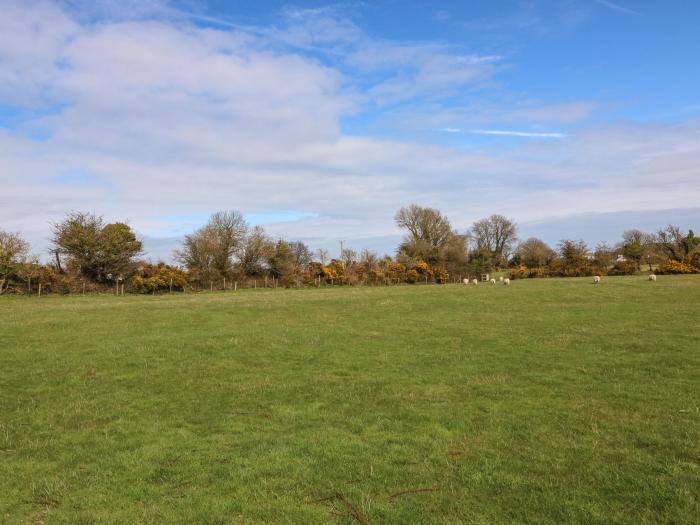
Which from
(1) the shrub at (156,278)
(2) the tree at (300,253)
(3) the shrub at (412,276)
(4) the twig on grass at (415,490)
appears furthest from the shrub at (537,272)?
(4) the twig on grass at (415,490)

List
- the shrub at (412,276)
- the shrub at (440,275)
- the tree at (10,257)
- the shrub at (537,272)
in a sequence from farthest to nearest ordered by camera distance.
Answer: the shrub at (440,275) < the shrub at (537,272) < the shrub at (412,276) < the tree at (10,257)

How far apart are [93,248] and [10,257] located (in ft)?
25.3

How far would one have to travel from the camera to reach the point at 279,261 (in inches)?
2506

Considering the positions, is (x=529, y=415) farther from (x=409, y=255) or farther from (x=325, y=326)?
(x=409, y=255)

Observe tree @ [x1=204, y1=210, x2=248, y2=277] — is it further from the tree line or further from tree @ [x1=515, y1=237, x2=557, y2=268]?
tree @ [x1=515, y1=237, x2=557, y2=268]

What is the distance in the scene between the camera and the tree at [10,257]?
45.0 metres

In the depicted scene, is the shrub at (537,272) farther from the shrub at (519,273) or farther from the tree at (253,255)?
the tree at (253,255)

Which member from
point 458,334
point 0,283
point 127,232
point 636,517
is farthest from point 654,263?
point 0,283

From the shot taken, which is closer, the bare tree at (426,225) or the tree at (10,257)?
the tree at (10,257)

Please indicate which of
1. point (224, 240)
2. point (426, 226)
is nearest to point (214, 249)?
point (224, 240)

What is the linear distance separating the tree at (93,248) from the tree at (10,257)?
183 inches

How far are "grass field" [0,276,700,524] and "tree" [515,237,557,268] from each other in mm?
59068

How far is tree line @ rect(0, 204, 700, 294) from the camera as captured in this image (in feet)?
167

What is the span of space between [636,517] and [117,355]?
1438cm
